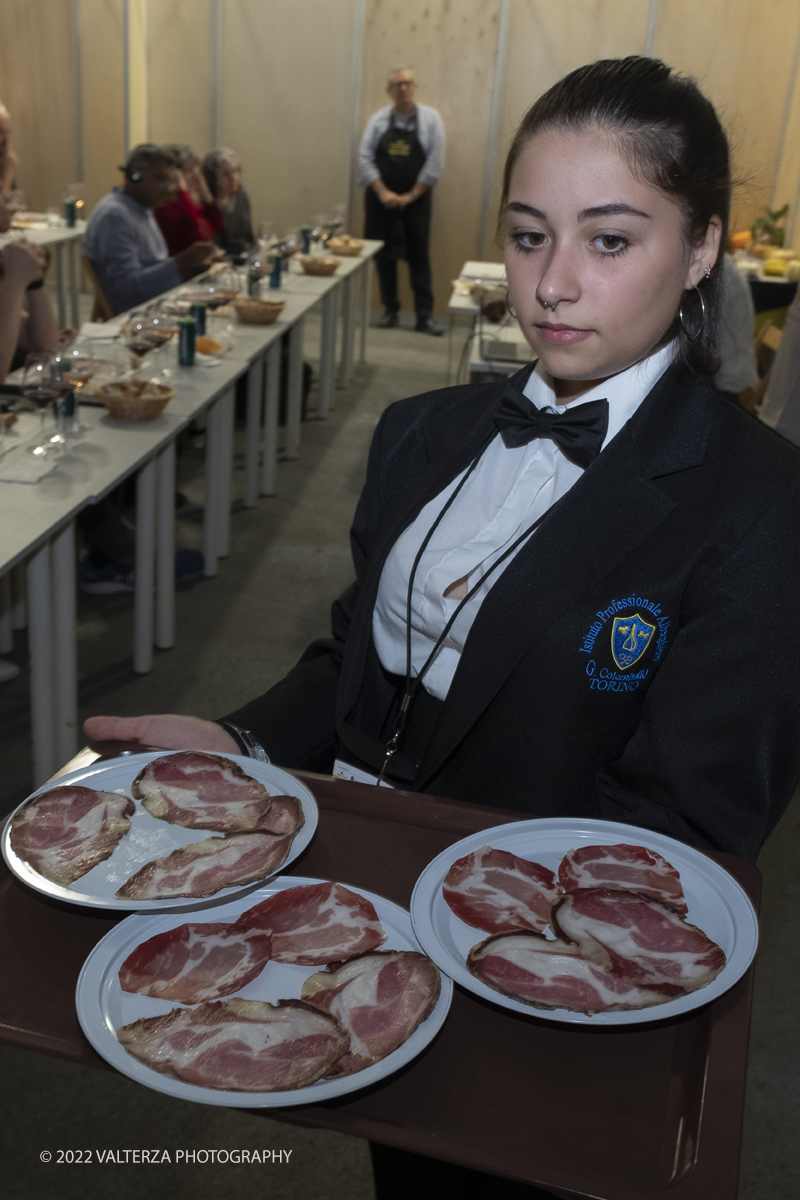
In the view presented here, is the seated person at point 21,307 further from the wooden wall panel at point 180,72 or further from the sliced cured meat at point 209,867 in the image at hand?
the wooden wall panel at point 180,72

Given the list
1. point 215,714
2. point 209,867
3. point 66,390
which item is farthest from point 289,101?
point 209,867

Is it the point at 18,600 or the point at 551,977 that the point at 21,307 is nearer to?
the point at 18,600

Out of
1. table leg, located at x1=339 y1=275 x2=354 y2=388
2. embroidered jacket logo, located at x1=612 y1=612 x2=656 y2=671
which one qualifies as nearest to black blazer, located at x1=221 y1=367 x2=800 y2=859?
embroidered jacket logo, located at x1=612 y1=612 x2=656 y2=671

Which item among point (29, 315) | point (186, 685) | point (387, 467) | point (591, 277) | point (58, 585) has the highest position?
point (591, 277)

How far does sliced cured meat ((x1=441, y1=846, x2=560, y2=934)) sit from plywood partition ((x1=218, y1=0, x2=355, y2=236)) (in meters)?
9.20

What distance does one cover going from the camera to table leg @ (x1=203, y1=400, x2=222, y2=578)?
3.92 metres

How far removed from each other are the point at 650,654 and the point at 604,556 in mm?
118

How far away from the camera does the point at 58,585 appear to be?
2.55 metres

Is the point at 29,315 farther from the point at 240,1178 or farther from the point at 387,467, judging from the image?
the point at 240,1178

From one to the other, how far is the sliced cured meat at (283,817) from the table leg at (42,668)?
1669 mm

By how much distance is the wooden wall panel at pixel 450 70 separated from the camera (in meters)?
8.57

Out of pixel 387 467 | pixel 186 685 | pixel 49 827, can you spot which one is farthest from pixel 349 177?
pixel 49 827

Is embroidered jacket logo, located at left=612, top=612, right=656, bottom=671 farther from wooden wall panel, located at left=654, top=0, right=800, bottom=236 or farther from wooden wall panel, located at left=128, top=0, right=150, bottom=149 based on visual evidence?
wooden wall panel, located at left=128, top=0, right=150, bottom=149

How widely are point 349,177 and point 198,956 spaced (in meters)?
9.32
